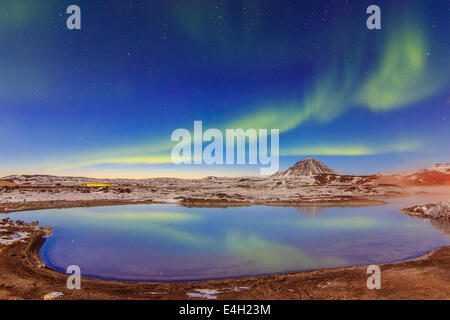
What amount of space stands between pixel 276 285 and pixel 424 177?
103937mm

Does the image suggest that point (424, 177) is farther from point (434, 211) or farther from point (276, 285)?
point (276, 285)

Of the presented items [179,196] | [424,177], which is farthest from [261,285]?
[424,177]

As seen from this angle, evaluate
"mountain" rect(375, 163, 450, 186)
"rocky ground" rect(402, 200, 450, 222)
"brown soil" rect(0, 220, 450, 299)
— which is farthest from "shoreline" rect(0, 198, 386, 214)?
"mountain" rect(375, 163, 450, 186)

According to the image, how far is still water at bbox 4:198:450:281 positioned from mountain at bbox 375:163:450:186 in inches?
2940

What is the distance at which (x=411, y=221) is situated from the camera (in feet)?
73.9

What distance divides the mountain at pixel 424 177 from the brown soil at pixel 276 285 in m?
Answer: 87.2

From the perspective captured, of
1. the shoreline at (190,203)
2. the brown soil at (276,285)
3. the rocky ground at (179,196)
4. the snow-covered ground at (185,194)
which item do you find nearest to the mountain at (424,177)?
the snow-covered ground at (185,194)

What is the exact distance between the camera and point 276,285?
884 centimetres

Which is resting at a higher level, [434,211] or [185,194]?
[434,211]

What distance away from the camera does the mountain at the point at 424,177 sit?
76750 millimetres

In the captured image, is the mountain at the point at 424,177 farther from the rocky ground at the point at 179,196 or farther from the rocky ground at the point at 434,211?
the rocky ground at the point at 434,211
